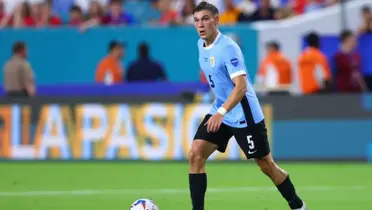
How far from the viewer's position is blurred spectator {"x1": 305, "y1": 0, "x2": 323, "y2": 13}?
2439 centimetres

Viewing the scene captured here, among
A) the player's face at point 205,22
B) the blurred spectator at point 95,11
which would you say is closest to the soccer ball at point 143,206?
the player's face at point 205,22

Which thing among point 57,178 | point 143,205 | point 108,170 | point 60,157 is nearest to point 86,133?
point 60,157

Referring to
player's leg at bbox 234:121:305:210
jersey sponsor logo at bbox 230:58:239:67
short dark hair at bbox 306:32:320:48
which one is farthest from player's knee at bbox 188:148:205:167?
short dark hair at bbox 306:32:320:48

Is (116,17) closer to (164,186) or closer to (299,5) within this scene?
(299,5)

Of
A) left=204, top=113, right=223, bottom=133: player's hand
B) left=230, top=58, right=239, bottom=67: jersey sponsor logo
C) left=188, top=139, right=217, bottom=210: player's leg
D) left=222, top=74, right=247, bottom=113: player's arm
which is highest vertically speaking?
left=230, top=58, right=239, bottom=67: jersey sponsor logo

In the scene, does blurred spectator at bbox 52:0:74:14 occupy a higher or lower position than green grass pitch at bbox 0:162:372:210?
higher

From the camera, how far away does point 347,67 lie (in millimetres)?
21531

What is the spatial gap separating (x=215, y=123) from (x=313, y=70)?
1105 cm

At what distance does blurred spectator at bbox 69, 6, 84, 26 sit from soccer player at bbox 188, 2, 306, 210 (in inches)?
505

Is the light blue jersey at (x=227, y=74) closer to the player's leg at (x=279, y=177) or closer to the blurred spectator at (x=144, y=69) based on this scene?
the player's leg at (x=279, y=177)

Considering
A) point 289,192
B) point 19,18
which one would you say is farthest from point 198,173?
point 19,18

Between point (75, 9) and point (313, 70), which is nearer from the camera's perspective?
point (313, 70)

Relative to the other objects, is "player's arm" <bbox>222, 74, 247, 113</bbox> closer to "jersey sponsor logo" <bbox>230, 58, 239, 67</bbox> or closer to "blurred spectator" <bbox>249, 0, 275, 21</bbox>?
"jersey sponsor logo" <bbox>230, 58, 239, 67</bbox>

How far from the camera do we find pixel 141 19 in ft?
80.9
